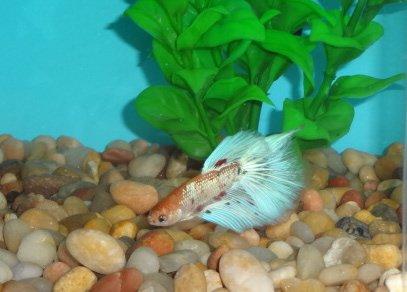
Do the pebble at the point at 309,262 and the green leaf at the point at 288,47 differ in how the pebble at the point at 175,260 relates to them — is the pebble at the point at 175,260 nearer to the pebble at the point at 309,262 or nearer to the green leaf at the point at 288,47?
the pebble at the point at 309,262

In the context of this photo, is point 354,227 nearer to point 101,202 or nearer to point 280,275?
point 280,275

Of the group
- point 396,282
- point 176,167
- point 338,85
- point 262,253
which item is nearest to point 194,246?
point 262,253

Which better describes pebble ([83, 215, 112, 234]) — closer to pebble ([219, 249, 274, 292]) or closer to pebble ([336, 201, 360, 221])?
pebble ([219, 249, 274, 292])

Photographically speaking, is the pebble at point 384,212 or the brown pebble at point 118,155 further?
the brown pebble at point 118,155

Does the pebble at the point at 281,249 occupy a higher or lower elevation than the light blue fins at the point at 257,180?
lower

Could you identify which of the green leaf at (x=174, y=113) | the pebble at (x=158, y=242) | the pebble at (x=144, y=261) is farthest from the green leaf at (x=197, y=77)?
the pebble at (x=144, y=261)

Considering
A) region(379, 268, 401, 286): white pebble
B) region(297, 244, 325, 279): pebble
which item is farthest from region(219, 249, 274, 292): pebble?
region(379, 268, 401, 286): white pebble

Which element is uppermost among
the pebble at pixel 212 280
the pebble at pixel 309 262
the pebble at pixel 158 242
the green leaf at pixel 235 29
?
the green leaf at pixel 235 29
